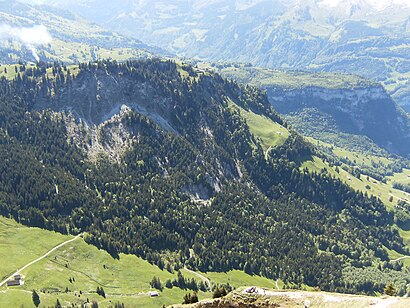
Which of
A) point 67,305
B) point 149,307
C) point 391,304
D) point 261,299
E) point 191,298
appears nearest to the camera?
point 391,304

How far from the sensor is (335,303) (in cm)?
9106

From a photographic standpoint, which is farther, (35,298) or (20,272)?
(20,272)

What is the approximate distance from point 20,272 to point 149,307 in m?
56.9

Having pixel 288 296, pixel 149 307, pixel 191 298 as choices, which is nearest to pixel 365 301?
pixel 288 296

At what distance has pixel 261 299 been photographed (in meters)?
93.2

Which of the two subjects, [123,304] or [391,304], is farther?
[123,304]

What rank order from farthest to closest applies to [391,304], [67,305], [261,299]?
[67,305] → [261,299] → [391,304]

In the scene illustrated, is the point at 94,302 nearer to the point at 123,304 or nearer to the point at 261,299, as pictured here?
the point at 123,304

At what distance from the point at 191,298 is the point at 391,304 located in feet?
144

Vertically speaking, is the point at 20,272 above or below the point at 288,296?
below

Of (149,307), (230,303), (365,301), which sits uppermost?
(365,301)

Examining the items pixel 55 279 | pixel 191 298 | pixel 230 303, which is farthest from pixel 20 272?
pixel 230 303

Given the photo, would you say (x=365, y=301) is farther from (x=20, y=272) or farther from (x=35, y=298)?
(x=20, y=272)

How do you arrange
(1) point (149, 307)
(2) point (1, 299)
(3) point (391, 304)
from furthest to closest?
(1) point (149, 307) < (2) point (1, 299) < (3) point (391, 304)
